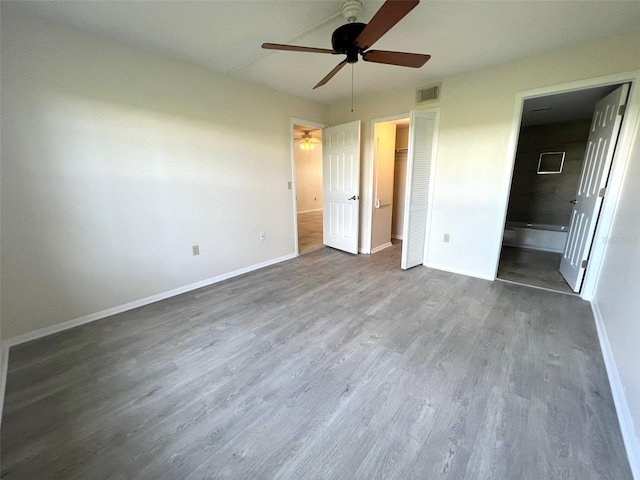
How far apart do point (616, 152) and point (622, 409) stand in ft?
7.34

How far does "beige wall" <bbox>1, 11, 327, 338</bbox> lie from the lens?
1.88 m

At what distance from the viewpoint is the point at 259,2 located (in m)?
1.70

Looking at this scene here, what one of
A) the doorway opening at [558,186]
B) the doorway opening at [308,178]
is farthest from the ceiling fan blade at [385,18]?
the doorway opening at [308,178]

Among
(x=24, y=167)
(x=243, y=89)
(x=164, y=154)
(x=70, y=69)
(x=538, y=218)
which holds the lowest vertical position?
(x=538, y=218)

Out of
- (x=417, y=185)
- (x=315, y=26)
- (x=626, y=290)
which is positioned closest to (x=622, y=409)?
(x=626, y=290)

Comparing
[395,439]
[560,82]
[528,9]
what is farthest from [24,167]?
[560,82]

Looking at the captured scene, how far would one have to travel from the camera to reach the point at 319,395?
151cm

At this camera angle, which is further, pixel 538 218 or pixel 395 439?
pixel 538 218

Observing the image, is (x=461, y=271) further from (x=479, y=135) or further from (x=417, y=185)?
(x=479, y=135)

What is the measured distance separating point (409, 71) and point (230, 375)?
3407 mm

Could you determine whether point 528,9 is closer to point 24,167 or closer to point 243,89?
point 243,89

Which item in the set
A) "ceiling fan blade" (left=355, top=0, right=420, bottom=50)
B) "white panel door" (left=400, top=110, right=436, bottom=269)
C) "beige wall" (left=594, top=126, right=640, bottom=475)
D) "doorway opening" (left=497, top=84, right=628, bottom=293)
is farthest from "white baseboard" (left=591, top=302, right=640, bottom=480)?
"ceiling fan blade" (left=355, top=0, right=420, bottom=50)

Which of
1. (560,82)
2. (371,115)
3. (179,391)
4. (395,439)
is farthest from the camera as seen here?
(371,115)

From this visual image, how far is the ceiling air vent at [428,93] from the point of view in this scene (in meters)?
3.08
